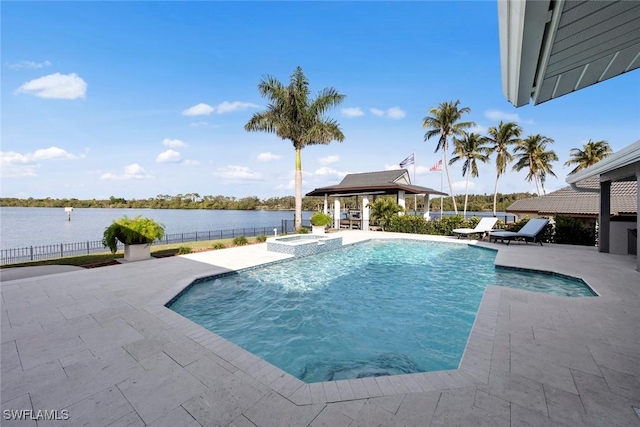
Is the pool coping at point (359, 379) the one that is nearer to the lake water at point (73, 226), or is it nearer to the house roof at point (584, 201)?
the lake water at point (73, 226)

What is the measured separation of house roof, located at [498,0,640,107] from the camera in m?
1.50

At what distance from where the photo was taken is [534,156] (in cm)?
3300

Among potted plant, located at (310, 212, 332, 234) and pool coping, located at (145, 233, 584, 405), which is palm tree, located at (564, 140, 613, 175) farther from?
pool coping, located at (145, 233, 584, 405)

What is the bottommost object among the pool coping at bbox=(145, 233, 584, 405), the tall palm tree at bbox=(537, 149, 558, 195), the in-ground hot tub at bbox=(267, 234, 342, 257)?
the pool coping at bbox=(145, 233, 584, 405)

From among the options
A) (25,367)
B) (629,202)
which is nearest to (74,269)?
(25,367)

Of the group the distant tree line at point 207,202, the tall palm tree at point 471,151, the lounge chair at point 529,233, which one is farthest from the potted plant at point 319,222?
the distant tree line at point 207,202

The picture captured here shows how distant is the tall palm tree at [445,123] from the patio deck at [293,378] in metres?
24.4

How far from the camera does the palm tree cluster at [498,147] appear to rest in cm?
2683

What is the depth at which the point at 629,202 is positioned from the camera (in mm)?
16422

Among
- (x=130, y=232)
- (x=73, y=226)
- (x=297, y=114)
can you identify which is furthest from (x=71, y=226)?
(x=130, y=232)

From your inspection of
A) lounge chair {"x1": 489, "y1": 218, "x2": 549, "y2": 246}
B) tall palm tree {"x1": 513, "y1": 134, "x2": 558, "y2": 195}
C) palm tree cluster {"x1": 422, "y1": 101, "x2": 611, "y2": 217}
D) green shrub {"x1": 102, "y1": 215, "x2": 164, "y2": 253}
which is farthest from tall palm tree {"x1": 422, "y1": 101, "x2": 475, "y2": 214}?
green shrub {"x1": 102, "y1": 215, "x2": 164, "y2": 253}

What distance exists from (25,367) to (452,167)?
3482 centimetres

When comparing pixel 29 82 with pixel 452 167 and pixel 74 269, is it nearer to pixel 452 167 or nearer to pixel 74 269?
pixel 74 269

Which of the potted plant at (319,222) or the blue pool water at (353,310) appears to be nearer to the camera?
the blue pool water at (353,310)
